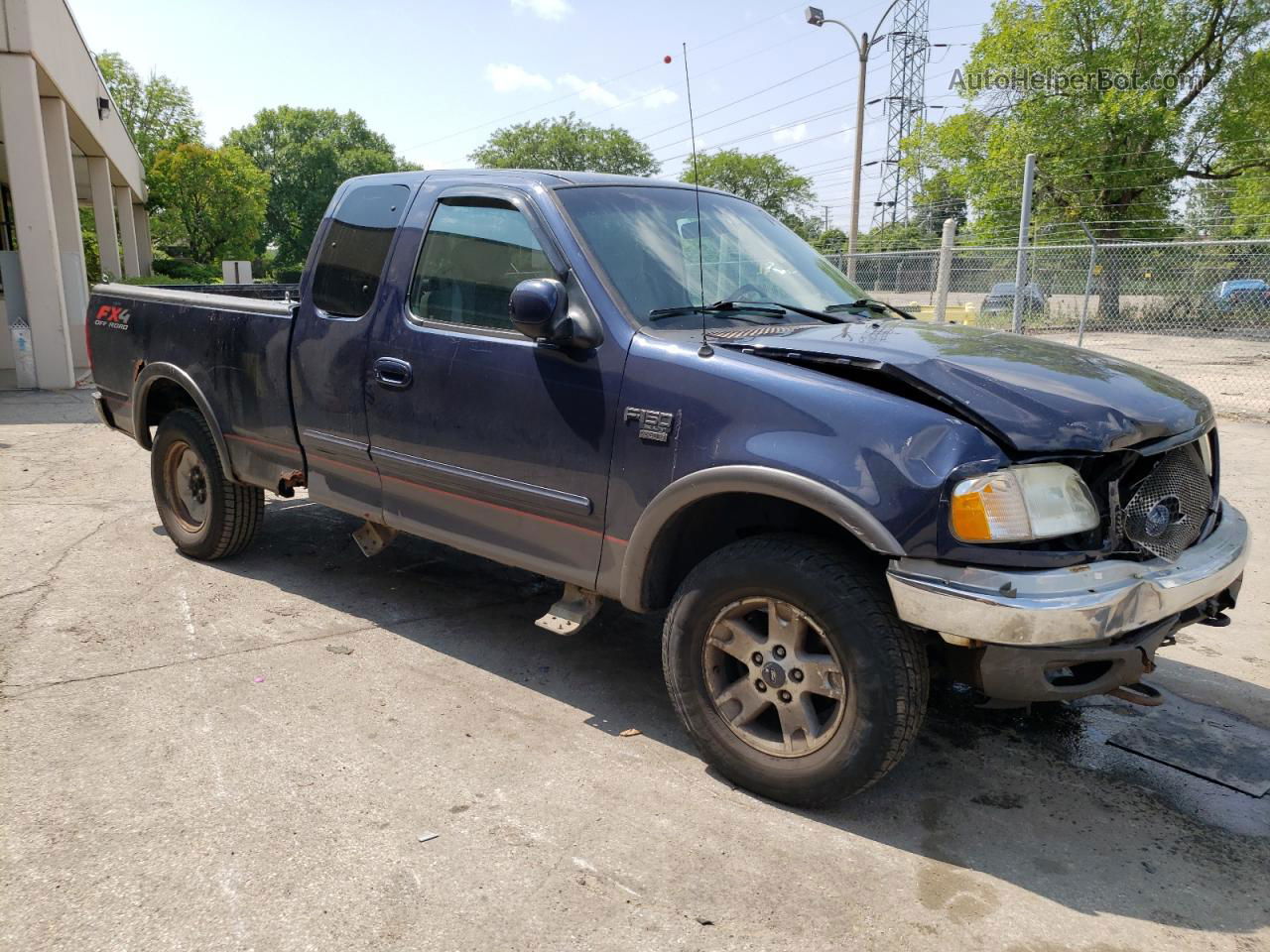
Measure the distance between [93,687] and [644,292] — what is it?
109 inches

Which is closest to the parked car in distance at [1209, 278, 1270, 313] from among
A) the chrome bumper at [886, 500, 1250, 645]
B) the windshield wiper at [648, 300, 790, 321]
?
the windshield wiper at [648, 300, 790, 321]

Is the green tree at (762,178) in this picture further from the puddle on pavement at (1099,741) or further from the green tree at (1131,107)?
the puddle on pavement at (1099,741)

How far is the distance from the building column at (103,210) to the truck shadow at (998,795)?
19.9 m

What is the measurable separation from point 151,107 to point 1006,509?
6440 cm

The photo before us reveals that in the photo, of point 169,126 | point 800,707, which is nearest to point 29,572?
point 800,707

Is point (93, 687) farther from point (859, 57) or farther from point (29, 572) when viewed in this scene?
point (859, 57)

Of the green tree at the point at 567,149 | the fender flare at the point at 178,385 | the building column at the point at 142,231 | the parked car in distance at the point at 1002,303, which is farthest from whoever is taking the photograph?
the green tree at the point at 567,149

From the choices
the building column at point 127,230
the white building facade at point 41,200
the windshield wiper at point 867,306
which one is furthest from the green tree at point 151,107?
the windshield wiper at point 867,306

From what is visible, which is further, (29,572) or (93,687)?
(29,572)

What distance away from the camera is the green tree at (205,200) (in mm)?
43719

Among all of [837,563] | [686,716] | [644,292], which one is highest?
[644,292]

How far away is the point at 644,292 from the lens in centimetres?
363

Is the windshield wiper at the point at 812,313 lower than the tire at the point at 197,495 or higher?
higher

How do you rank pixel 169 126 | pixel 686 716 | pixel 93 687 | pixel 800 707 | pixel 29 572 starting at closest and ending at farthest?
1. pixel 800 707
2. pixel 686 716
3. pixel 93 687
4. pixel 29 572
5. pixel 169 126
